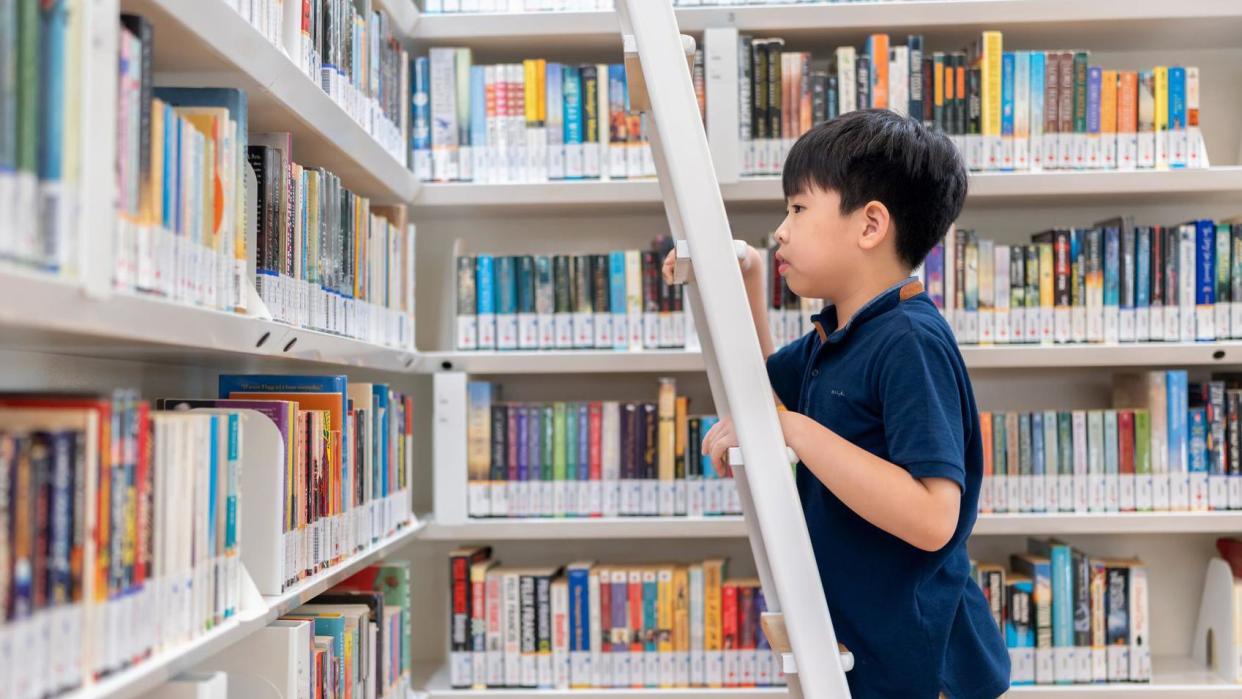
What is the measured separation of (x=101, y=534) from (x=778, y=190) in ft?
5.64

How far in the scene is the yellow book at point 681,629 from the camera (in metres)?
2.42

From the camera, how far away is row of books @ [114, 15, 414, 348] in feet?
3.54

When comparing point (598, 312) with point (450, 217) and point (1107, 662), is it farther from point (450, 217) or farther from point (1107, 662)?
point (1107, 662)

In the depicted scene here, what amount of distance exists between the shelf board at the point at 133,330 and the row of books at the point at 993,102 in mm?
1152

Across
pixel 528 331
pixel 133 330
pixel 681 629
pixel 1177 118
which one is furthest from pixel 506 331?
pixel 1177 118

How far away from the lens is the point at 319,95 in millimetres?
→ 1655

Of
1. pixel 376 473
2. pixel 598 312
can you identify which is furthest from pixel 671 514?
pixel 376 473

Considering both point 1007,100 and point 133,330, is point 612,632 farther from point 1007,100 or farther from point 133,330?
point 133,330

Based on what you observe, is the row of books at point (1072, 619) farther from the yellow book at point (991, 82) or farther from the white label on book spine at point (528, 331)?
the white label on book spine at point (528, 331)

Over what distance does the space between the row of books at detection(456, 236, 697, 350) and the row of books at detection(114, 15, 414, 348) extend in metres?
0.41

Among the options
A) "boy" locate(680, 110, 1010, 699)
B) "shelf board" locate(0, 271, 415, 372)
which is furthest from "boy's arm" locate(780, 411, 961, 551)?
"shelf board" locate(0, 271, 415, 372)

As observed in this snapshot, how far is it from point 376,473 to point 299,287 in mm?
497

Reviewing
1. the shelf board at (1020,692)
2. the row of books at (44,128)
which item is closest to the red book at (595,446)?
the shelf board at (1020,692)

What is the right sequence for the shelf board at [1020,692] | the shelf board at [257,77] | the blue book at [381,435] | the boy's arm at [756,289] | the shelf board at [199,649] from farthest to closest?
the shelf board at [1020,692]
the blue book at [381,435]
the boy's arm at [756,289]
the shelf board at [257,77]
the shelf board at [199,649]
